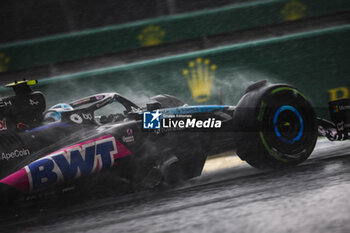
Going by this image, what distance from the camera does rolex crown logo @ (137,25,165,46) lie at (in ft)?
25.5

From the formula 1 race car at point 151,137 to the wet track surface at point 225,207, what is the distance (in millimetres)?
217

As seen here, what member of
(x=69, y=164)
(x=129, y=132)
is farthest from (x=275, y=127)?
(x=69, y=164)

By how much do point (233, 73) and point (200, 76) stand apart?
0.52 metres

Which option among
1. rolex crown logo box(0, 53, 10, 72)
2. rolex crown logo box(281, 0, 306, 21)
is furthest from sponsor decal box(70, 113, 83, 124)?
Answer: rolex crown logo box(281, 0, 306, 21)

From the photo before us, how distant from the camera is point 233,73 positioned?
6.49m

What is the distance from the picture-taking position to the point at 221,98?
633 centimetres

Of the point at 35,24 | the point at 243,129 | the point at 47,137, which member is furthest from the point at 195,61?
the point at 35,24

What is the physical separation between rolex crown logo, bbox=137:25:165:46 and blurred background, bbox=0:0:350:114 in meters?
0.02

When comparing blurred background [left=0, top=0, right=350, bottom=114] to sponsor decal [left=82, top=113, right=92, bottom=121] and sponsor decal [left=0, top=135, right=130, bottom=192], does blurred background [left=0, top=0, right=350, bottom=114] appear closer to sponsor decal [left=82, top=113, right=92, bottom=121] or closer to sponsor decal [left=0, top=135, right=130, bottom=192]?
sponsor decal [left=82, top=113, right=92, bottom=121]

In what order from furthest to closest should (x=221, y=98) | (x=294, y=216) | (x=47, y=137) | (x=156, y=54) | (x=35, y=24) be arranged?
(x=35, y=24) < (x=156, y=54) < (x=221, y=98) < (x=47, y=137) < (x=294, y=216)

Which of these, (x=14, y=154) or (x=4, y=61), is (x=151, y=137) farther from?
(x=4, y=61)

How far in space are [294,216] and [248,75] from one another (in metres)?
4.03

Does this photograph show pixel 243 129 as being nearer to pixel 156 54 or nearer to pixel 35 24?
pixel 156 54

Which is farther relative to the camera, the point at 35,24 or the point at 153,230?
the point at 35,24
